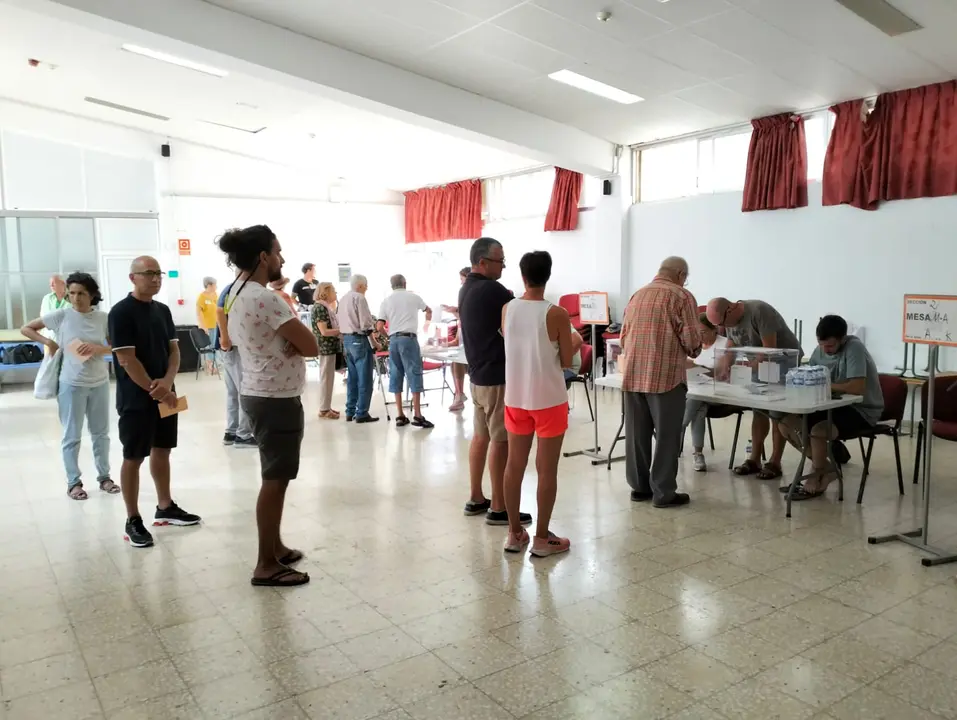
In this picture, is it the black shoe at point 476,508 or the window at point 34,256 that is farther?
the window at point 34,256

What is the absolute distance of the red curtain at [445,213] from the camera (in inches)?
479

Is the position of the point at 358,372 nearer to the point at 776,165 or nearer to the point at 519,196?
the point at 776,165

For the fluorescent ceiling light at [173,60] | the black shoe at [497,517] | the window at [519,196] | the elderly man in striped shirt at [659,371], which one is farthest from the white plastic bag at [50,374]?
the window at [519,196]

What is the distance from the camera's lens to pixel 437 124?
7.52m

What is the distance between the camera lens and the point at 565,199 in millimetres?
10352

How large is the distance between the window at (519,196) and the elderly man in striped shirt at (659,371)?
6437 millimetres

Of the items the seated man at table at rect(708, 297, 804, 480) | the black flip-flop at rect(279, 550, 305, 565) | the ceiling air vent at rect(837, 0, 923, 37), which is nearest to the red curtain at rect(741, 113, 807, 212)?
the ceiling air vent at rect(837, 0, 923, 37)

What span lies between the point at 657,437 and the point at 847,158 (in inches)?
170

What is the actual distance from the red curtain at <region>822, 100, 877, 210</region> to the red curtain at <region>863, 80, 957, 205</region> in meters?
0.06

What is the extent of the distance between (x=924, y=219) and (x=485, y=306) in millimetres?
5008

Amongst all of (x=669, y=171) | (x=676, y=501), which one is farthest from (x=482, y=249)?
(x=669, y=171)

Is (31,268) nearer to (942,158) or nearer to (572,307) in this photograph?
(572,307)

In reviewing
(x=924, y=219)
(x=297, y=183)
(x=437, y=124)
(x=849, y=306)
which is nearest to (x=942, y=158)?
(x=924, y=219)

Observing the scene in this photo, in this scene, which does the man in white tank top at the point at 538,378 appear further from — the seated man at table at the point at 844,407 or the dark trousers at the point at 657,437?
the seated man at table at the point at 844,407
